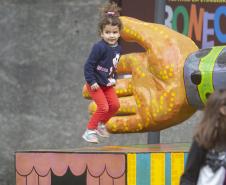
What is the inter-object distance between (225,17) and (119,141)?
1.94 metres

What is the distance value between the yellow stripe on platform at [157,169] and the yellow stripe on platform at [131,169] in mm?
126

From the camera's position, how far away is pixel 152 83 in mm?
6875

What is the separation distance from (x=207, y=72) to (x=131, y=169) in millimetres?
942

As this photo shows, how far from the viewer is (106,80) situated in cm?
666

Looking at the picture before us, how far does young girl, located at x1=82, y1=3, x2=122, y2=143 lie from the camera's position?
6.59m

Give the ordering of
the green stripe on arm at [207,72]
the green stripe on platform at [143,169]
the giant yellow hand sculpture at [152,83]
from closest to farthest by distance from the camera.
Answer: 1. the green stripe on platform at [143,169]
2. the green stripe on arm at [207,72]
3. the giant yellow hand sculpture at [152,83]

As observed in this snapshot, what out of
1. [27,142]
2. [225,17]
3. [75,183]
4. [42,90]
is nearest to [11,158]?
[27,142]

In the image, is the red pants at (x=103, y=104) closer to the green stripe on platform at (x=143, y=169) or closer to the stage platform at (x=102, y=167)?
the stage platform at (x=102, y=167)

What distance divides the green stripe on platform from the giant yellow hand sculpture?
74 centimetres

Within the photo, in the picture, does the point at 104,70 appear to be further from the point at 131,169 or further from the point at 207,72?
the point at 131,169

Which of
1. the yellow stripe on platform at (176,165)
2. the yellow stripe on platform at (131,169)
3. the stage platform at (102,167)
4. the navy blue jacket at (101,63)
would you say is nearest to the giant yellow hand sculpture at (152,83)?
the navy blue jacket at (101,63)

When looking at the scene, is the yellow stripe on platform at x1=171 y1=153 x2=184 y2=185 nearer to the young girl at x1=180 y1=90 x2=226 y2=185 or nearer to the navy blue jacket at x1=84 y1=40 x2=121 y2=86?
the navy blue jacket at x1=84 y1=40 x2=121 y2=86

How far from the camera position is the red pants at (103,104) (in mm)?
6672

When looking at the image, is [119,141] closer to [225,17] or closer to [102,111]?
[225,17]
